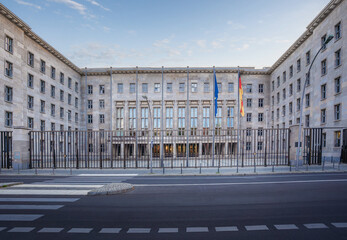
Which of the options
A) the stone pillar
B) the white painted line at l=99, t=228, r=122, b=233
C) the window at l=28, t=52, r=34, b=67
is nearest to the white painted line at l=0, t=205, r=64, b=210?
the white painted line at l=99, t=228, r=122, b=233

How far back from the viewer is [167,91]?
37250 mm

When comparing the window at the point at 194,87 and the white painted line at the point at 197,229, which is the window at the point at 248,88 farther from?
the white painted line at the point at 197,229

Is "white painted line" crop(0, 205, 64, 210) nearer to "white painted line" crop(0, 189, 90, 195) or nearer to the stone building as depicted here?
"white painted line" crop(0, 189, 90, 195)

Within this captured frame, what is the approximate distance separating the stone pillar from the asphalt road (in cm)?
1127

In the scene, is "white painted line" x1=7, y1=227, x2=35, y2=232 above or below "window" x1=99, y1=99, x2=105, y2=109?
below

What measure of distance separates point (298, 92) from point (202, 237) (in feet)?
110

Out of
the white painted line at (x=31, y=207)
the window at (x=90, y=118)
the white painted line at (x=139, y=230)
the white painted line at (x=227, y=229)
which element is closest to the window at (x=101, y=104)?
the window at (x=90, y=118)

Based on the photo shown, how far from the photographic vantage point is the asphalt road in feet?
16.6

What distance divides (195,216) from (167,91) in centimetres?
3232

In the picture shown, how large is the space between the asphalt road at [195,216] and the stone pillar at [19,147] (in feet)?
37.0

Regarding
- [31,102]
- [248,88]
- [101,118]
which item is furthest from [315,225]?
[101,118]

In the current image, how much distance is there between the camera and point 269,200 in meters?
8.03

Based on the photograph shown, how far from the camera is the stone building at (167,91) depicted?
890 inches

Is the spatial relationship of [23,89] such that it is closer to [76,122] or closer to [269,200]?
[76,122]
